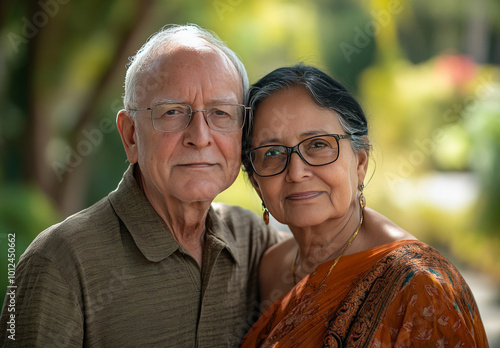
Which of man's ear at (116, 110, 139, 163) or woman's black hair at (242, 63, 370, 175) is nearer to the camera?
woman's black hair at (242, 63, 370, 175)

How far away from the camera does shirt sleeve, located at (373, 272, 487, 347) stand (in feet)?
4.78

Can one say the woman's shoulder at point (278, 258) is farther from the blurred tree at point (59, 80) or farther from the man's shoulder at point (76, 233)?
the blurred tree at point (59, 80)

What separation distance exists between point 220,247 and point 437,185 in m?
7.03

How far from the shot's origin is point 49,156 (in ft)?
18.4

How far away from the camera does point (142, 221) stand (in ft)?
6.19

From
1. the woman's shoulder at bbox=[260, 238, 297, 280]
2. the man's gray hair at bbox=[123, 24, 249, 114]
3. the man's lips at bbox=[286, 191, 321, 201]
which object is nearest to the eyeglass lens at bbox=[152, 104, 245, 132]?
the man's gray hair at bbox=[123, 24, 249, 114]

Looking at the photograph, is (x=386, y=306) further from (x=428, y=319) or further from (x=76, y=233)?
(x=76, y=233)

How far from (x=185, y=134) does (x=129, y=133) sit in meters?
0.27

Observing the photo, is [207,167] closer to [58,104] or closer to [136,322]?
[136,322]

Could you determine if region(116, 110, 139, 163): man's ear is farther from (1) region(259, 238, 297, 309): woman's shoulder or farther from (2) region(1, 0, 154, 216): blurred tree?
(2) region(1, 0, 154, 216): blurred tree

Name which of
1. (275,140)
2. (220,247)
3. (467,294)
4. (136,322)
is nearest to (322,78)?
(275,140)

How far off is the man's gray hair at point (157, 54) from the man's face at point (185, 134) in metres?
0.03

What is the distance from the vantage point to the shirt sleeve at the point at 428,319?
1.46 metres

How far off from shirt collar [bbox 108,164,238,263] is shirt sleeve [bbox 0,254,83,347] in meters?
0.29
